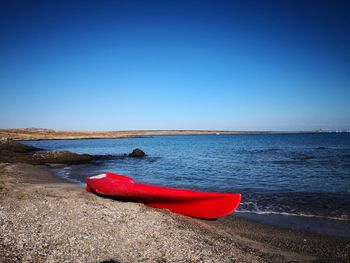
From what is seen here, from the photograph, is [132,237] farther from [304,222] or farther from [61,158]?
[61,158]

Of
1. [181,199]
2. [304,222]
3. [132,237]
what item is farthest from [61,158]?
[304,222]

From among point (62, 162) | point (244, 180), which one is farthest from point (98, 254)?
point (62, 162)

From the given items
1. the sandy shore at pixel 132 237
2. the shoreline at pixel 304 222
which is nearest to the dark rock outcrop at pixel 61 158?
the sandy shore at pixel 132 237

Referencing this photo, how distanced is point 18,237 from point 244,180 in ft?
39.0

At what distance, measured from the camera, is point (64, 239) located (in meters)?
4.82

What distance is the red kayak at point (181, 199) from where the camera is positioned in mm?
7051

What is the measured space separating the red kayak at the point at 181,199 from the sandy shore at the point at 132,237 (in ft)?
1.10

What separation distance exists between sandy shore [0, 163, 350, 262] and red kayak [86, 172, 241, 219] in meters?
0.34

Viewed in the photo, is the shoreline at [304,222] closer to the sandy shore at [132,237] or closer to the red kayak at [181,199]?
the sandy shore at [132,237]

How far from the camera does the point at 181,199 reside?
7488 mm

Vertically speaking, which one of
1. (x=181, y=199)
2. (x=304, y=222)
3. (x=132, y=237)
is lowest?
(x=304, y=222)

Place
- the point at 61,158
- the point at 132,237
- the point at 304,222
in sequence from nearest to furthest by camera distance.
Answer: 1. the point at 132,237
2. the point at 304,222
3. the point at 61,158

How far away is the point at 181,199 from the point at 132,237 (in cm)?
256

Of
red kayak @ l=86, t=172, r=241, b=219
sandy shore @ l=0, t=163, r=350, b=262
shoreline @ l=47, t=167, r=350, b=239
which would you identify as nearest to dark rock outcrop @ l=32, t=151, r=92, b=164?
sandy shore @ l=0, t=163, r=350, b=262
